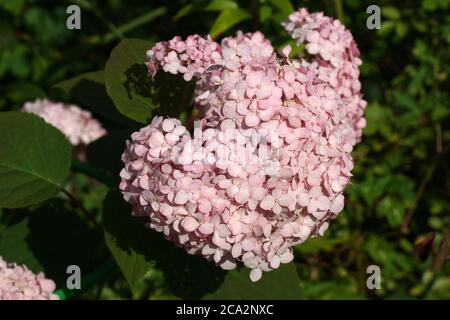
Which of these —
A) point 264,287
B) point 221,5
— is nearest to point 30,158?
point 264,287

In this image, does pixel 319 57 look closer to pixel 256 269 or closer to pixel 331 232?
pixel 256 269

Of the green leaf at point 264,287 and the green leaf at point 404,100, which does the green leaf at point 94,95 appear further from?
the green leaf at point 404,100

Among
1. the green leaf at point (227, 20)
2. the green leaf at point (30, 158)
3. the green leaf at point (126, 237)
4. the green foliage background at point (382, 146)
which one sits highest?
the green leaf at point (227, 20)

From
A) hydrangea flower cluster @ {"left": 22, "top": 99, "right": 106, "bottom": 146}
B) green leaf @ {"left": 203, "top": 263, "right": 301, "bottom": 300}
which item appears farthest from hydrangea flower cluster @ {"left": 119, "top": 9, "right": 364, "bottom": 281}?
hydrangea flower cluster @ {"left": 22, "top": 99, "right": 106, "bottom": 146}

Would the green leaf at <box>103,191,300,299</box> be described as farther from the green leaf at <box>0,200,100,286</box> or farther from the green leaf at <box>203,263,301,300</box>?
the green leaf at <box>0,200,100,286</box>

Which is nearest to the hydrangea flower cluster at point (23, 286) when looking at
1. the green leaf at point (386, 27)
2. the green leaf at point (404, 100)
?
the green leaf at point (404, 100)

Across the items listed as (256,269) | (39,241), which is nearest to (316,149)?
(256,269)
